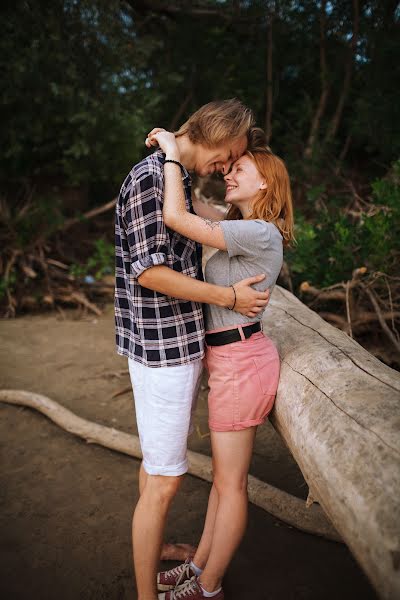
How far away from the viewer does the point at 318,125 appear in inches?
332

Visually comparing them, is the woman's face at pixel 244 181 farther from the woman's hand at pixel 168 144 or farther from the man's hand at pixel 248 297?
the man's hand at pixel 248 297

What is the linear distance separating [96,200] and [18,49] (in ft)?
11.7

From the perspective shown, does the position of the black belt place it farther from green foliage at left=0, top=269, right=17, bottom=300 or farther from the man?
green foliage at left=0, top=269, right=17, bottom=300

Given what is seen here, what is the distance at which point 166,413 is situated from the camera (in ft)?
6.01

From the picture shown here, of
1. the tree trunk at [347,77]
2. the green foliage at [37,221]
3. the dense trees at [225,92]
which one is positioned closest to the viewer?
the dense trees at [225,92]

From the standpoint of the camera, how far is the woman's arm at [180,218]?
169 cm

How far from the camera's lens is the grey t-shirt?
5.81ft

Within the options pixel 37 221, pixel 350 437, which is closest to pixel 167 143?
pixel 350 437

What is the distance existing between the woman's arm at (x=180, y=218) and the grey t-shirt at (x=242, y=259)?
0.04m

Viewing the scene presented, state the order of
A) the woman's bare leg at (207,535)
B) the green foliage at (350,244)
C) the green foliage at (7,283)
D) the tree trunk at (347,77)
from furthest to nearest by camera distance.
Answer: the tree trunk at (347,77) < the green foliage at (7,283) < the green foliage at (350,244) < the woman's bare leg at (207,535)

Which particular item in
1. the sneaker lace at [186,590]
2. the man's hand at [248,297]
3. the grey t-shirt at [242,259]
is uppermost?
the grey t-shirt at [242,259]

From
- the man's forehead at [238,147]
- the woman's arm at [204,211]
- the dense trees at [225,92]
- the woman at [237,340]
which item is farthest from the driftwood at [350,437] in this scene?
the dense trees at [225,92]

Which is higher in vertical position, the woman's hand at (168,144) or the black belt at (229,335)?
the woman's hand at (168,144)

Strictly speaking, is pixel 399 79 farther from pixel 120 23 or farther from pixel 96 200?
pixel 96 200
